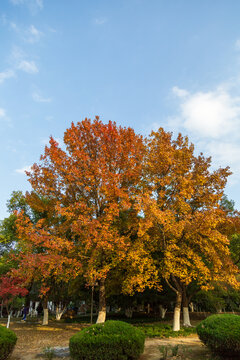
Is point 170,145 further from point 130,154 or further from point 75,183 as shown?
point 75,183

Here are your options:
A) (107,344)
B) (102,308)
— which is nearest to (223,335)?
(107,344)

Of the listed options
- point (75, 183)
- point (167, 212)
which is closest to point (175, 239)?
point (167, 212)

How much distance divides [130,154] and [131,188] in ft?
7.67

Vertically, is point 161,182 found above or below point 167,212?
above

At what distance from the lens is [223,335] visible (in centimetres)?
732

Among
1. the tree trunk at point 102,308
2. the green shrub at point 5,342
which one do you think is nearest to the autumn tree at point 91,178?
the tree trunk at point 102,308

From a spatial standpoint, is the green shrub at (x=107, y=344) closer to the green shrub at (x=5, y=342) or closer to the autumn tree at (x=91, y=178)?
the green shrub at (x=5, y=342)

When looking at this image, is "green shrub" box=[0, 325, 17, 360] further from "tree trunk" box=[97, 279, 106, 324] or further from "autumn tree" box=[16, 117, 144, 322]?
"tree trunk" box=[97, 279, 106, 324]

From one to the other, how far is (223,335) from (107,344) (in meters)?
3.55

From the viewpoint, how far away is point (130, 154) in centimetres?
1625

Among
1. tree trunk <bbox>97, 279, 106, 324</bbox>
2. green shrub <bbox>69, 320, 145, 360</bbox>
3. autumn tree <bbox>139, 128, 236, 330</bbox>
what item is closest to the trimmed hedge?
green shrub <bbox>69, 320, 145, 360</bbox>

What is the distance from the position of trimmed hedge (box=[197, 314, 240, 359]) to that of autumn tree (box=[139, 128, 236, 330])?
5.42m

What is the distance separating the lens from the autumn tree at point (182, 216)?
530 inches

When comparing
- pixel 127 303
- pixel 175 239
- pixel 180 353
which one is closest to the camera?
pixel 180 353
